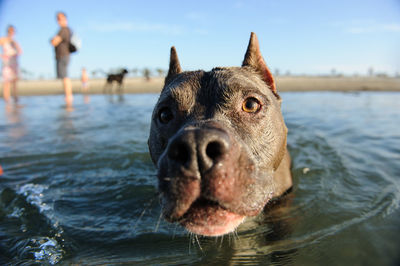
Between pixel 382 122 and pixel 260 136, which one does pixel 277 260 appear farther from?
pixel 382 122

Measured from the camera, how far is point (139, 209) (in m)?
3.86

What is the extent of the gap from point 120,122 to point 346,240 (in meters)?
8.21

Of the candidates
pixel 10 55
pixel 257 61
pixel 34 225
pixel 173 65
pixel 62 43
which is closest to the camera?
pixel 34 225

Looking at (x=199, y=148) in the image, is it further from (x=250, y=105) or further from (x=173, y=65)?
(x=173, y=65)

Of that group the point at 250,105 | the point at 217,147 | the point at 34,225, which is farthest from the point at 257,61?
the point at 34,225

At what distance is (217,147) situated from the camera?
194 centimetres

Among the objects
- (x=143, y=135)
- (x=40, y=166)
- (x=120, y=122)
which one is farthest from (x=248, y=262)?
(x=120, y=122)

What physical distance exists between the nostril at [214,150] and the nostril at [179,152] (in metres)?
0.15

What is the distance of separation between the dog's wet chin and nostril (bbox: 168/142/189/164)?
370 mm

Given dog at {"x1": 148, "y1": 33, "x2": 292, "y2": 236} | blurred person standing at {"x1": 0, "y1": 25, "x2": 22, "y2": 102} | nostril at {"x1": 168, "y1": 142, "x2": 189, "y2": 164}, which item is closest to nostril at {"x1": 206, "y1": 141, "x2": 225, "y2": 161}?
dog at {"x1": 148, "y1": 33, "x2": 292, "y2": 236}

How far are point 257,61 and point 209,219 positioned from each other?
2387mm

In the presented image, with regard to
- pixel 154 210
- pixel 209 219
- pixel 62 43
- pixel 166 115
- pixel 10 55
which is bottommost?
pixel 154 210

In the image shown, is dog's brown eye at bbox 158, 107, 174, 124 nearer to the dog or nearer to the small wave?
the dog

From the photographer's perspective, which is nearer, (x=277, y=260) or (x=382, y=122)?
(x=277, y=260)
